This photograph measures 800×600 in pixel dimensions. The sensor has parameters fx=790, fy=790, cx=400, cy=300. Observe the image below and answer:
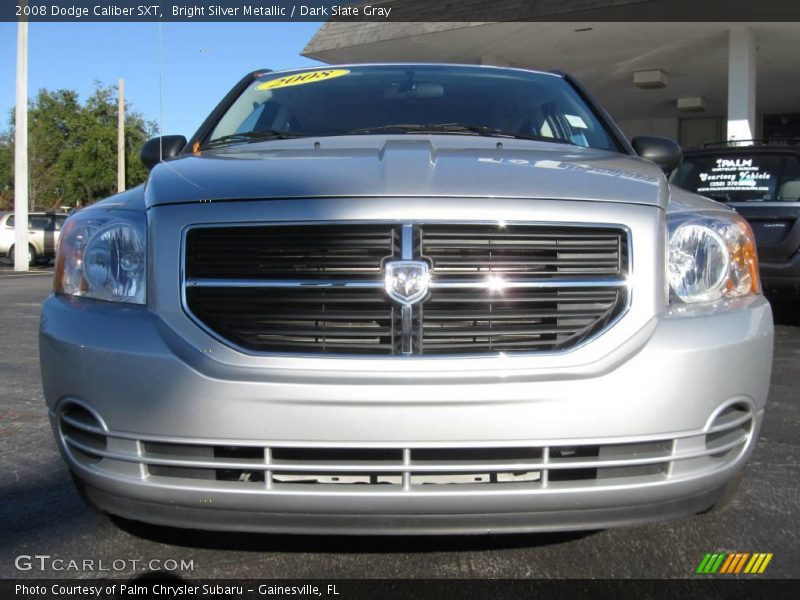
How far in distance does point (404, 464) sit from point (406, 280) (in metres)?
0.47

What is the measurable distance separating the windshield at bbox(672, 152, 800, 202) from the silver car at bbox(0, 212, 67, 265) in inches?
788

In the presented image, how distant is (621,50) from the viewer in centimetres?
1518

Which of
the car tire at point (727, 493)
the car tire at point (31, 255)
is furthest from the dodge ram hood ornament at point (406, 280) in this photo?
the car tire at point (31, 255)

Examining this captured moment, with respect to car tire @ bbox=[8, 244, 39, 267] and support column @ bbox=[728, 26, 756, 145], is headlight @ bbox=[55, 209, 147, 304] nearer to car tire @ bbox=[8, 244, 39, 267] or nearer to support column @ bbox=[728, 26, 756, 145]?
support column @ bbox=[728, 26, 756, 145]

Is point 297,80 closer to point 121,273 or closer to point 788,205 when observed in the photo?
point 121,273

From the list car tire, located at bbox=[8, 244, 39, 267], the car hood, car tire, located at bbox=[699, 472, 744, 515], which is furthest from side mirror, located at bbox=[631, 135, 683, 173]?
car tire, located at bbox=[8, 244, 39, 267]

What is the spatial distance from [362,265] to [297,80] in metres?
2.07

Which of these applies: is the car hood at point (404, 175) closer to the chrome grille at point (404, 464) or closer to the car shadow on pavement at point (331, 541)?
the chrome grille at point (404, 464)

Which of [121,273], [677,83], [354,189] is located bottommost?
[121,273]

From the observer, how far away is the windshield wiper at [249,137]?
10.3 ft

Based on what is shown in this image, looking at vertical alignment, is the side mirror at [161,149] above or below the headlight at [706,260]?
above

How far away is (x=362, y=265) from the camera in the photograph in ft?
6.77

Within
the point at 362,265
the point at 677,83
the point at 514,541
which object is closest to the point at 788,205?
the point at 514,541

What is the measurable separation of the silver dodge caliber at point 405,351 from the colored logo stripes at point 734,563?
0.25 metres
